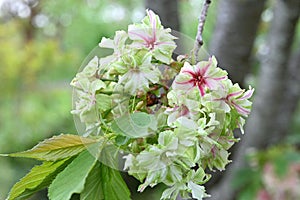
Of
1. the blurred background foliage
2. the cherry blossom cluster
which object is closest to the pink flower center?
the cherry blossom cluster

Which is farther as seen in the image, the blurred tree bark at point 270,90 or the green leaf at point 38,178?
the blurred tree bark at point 270,90

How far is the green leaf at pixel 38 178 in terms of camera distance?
461 millimetres

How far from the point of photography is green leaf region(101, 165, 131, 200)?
45 cm

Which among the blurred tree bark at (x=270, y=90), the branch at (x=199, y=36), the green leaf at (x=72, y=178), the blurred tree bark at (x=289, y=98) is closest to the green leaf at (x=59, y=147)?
the green leaf at (x=72, y=178)

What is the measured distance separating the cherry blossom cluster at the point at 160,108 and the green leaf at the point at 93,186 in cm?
3

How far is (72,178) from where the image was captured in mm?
418

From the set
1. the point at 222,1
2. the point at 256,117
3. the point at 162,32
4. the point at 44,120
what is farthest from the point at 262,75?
the point at 44,120

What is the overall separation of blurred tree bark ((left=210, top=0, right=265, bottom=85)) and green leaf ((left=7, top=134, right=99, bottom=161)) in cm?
78

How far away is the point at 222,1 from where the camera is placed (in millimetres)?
1214

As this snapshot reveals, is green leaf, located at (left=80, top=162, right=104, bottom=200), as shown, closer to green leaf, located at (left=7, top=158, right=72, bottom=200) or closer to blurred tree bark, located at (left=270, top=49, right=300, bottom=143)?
green leaf, located at (left=7, top=158, right=72, bottom=200)

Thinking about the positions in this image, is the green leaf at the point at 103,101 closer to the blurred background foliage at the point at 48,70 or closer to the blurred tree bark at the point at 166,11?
the blurred tree bark at the point at 166,11

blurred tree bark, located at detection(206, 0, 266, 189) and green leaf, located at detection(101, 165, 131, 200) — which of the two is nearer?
green leaf, located at detection(101, 165, 131, 200)

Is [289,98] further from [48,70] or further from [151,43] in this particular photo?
[48,70]

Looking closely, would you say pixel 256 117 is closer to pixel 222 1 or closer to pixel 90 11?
pixel 222 1
